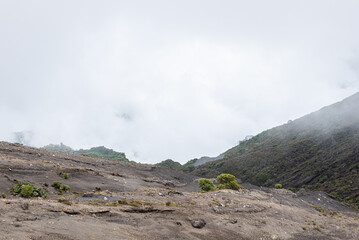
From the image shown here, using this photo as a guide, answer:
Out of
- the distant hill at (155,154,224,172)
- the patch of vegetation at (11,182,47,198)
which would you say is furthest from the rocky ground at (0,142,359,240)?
the distant hill at (155,154,224,172)

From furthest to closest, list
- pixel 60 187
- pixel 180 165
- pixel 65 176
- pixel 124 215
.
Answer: pixel 180 165 < pixel 65 176 < pixel 60 187 < pixel 124 215

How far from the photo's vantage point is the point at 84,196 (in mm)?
21578

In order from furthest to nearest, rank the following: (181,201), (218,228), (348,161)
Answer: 1. (348,161)
2. (181,201)
3. (218,228)

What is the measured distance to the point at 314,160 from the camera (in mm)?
83812

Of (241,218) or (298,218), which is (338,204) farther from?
(241,218)

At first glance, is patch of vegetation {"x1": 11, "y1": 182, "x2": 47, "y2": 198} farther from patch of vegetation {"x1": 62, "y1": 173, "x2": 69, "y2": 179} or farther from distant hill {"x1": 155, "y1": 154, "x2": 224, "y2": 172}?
distant hill {"x1": 155, "y1": 154, "x2": 224, "y2": 172}

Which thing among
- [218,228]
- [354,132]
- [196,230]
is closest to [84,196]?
[196,230]

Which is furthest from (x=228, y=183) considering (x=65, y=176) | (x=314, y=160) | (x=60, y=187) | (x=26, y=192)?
(x=314, y=160)

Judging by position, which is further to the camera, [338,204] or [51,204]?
[338,204]

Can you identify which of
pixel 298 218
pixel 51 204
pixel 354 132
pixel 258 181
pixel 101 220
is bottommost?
pixel 298 218

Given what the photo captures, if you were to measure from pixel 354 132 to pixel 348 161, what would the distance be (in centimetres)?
2411

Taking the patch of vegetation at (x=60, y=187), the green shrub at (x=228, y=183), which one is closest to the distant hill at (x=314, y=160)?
the green shrub at (x=228, y=183)

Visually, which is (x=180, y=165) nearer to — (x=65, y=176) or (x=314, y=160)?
(x=314, y=160)

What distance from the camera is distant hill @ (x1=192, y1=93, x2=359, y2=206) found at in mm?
68625
